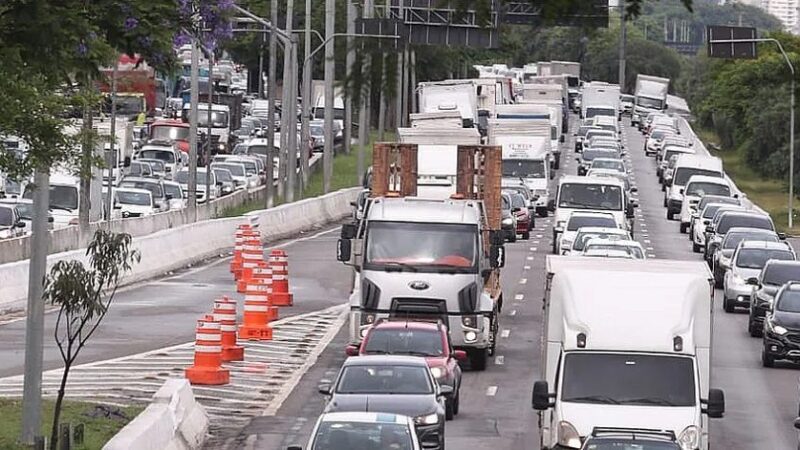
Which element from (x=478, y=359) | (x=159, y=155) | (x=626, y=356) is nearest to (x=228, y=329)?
(x=478, y=359)

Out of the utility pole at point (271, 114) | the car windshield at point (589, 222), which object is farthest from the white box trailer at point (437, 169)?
the utility pole at point (271, 114)

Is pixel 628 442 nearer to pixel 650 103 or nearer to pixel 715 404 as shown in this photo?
pixel 715 404

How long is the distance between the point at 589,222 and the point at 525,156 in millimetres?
17978

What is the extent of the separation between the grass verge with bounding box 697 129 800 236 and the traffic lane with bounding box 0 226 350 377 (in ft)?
110

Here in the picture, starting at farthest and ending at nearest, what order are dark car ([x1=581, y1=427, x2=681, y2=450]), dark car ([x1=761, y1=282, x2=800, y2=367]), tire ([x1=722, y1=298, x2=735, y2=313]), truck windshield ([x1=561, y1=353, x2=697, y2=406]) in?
tire ([x1=722, y1=298, x2=735, y2=313]), dark car ([x1=761, y1=282, x2=800, y2=367]), truck windshield ([x1=561, y1=353, x2=697, y2=406]), dark car ([x1=581, y1=427, x2=681, y2=450])

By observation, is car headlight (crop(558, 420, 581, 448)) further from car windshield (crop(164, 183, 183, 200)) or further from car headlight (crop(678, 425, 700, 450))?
car windshield (crop(164, 183, 183, 200))

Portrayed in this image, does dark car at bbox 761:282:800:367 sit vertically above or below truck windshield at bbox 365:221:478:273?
below

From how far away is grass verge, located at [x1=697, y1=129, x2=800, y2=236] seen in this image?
279ft

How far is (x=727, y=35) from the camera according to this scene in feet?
258

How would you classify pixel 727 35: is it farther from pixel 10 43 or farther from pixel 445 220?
pixel 10 43

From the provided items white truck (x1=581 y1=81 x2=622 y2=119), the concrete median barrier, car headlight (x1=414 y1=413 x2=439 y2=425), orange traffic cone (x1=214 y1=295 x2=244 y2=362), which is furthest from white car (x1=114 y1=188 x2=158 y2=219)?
white truck (x1=581 y1=81 x2=622 y2=119)

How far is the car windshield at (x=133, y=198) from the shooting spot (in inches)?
2302

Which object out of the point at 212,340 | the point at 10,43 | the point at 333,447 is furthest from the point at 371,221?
the point at 10,43

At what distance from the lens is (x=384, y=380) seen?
22.8 meters
